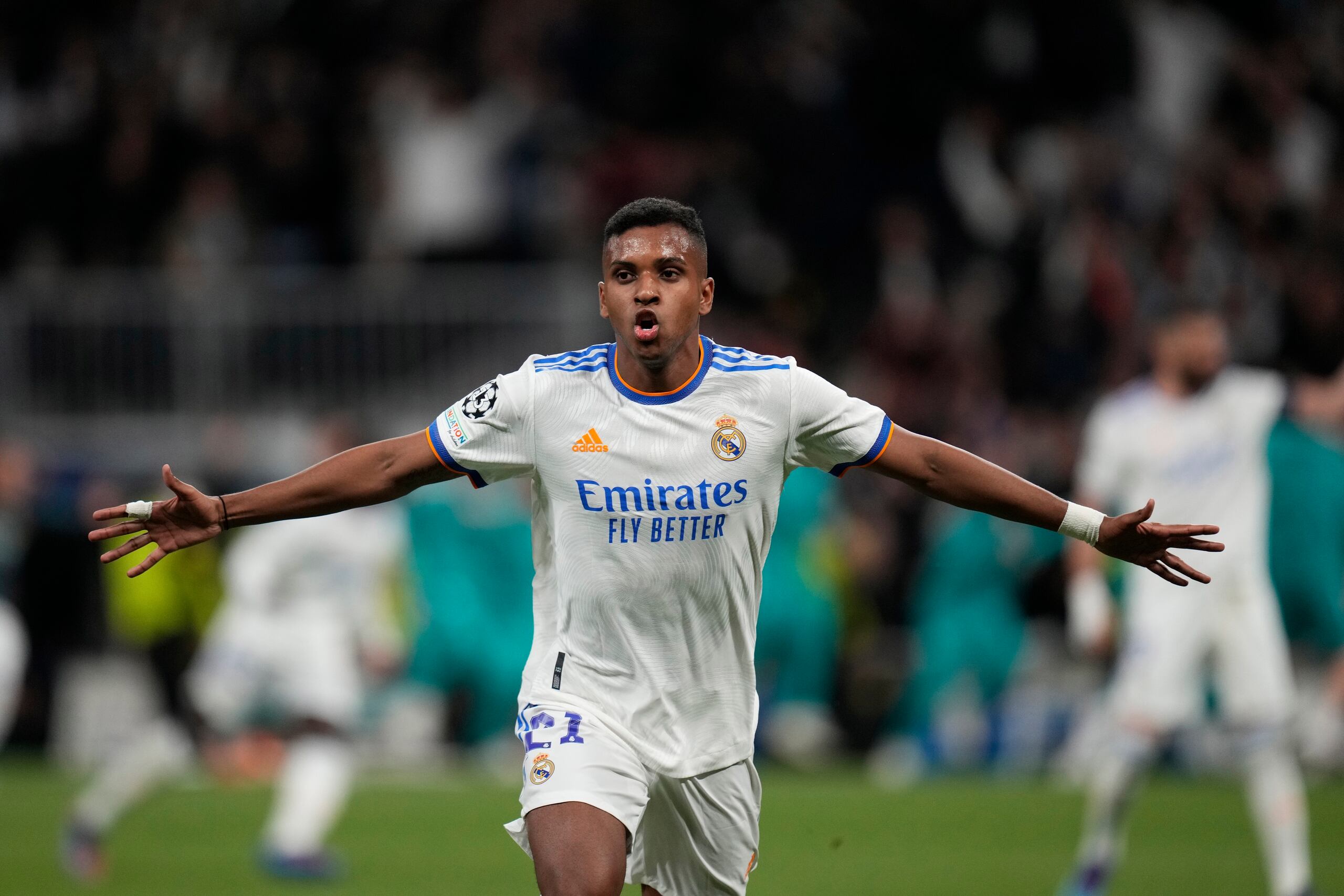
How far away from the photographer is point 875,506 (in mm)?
17547

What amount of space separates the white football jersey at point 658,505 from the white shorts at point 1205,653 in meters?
4.11

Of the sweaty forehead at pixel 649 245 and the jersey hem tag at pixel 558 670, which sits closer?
the sweaty forehead at pixel 649 245

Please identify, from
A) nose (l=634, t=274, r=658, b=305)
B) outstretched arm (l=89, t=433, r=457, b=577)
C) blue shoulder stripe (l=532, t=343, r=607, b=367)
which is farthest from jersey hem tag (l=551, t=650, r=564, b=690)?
nose (l=634, t=274, r=658, b=305)

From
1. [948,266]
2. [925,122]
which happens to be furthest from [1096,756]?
[925,122]

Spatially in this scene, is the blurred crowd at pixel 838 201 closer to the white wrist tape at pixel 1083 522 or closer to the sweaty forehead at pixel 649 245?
the white wrist tape at pixel 1083 522

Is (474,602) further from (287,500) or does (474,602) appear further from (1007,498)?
(1007,498)

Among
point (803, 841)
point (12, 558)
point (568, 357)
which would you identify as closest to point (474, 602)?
point (12, 558)

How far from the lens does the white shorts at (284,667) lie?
11156 mm

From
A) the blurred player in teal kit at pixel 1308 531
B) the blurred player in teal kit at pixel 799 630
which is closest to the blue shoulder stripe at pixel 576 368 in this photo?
the blurred player in teal kit at pixel 1308 531

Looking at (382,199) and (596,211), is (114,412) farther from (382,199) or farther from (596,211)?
(596,211)

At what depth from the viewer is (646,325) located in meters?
5.61

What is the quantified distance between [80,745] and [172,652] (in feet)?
4.62

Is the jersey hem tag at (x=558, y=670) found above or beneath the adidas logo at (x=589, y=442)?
beneath

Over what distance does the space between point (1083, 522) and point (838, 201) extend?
1219cm
